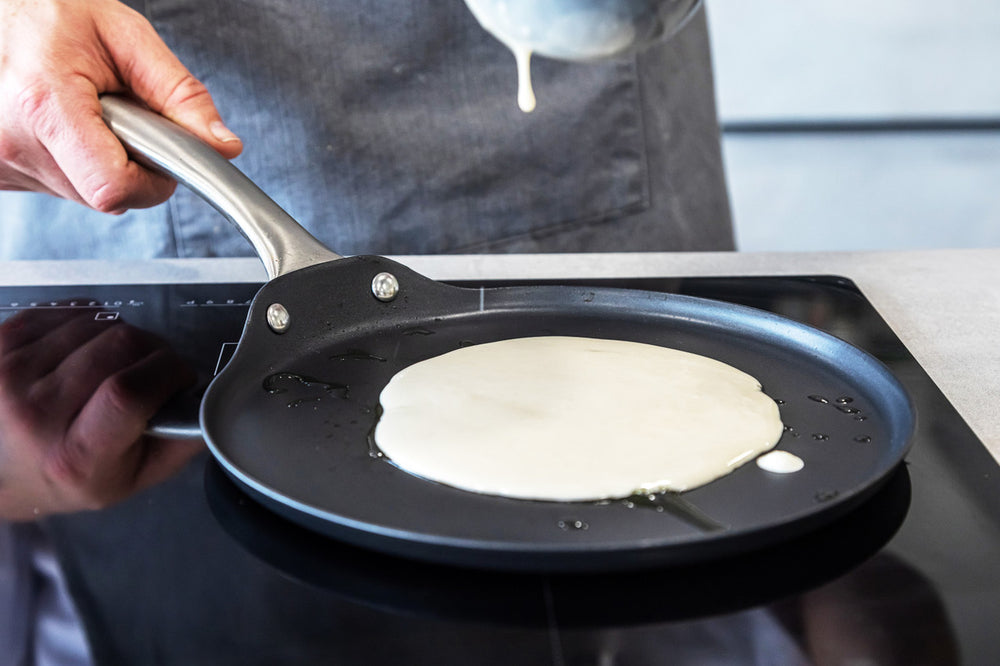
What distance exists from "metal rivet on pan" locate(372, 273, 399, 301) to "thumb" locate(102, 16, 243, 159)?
0.17 metres

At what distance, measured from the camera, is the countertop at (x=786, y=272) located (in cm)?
79

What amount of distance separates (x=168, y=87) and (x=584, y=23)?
1.48 feet

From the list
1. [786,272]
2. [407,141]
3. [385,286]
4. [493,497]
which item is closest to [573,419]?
[493,497]

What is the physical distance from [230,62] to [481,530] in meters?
0.68

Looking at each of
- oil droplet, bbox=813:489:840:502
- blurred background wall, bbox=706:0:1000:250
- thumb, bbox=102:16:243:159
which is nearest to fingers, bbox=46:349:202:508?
thumb, bbox=102:16:243:159

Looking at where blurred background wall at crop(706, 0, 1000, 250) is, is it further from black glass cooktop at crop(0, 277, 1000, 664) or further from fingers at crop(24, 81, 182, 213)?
black glass cooktop at crop(0, 277, 1000, 664)

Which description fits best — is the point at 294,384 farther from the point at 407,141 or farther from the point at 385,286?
the point at 407,141

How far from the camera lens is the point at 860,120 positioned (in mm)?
2365

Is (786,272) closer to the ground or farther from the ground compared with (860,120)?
farther from the ground

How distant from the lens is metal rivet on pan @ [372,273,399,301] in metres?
0.74

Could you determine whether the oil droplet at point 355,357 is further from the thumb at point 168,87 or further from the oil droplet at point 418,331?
the thumb at point 168,87

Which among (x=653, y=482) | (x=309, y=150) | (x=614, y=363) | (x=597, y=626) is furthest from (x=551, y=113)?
(x=597, y=626)

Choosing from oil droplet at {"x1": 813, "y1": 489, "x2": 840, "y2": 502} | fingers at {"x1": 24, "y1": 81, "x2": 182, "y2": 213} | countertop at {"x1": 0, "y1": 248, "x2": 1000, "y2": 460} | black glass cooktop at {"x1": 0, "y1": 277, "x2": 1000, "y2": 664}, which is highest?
fingers at {"x1": 24, "y1": 81, "x2": 182, "y2": 213}

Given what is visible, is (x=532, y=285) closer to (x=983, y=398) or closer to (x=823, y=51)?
(x=983, y=398)
